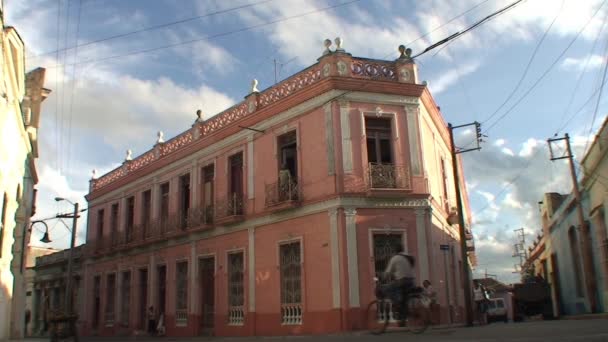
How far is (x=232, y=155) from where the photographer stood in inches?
819

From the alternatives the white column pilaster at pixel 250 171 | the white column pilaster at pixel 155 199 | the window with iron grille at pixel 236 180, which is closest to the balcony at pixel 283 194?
the white column pilaster at pixel 250 171

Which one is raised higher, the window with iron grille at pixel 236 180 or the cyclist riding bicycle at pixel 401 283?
the window with iron grille at pixel 236 180

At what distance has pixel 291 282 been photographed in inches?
688

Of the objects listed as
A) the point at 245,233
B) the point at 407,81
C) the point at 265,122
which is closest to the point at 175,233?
the point at 245,233

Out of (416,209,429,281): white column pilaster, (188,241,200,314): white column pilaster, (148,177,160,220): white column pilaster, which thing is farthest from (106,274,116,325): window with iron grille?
(416,209,429,281): white column pilaster

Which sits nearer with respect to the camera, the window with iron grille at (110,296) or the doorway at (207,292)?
the doorway at (207,292)

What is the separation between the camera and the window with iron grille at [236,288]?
19172mm

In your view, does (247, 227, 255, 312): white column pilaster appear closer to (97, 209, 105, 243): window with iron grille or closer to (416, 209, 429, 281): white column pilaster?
(416, 209, 429, 281): white column pilaster

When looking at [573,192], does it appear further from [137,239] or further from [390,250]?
[137,239]

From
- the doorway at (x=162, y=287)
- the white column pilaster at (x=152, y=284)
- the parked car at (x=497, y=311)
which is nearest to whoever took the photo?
the doorway at (x=162, y=287)

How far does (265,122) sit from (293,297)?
591 centimetres

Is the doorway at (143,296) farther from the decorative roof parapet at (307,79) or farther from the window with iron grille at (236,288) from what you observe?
the window with iron grille at (236,288)

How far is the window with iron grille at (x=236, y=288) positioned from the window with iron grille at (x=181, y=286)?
10.4 ft

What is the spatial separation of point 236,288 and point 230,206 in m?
2.84
